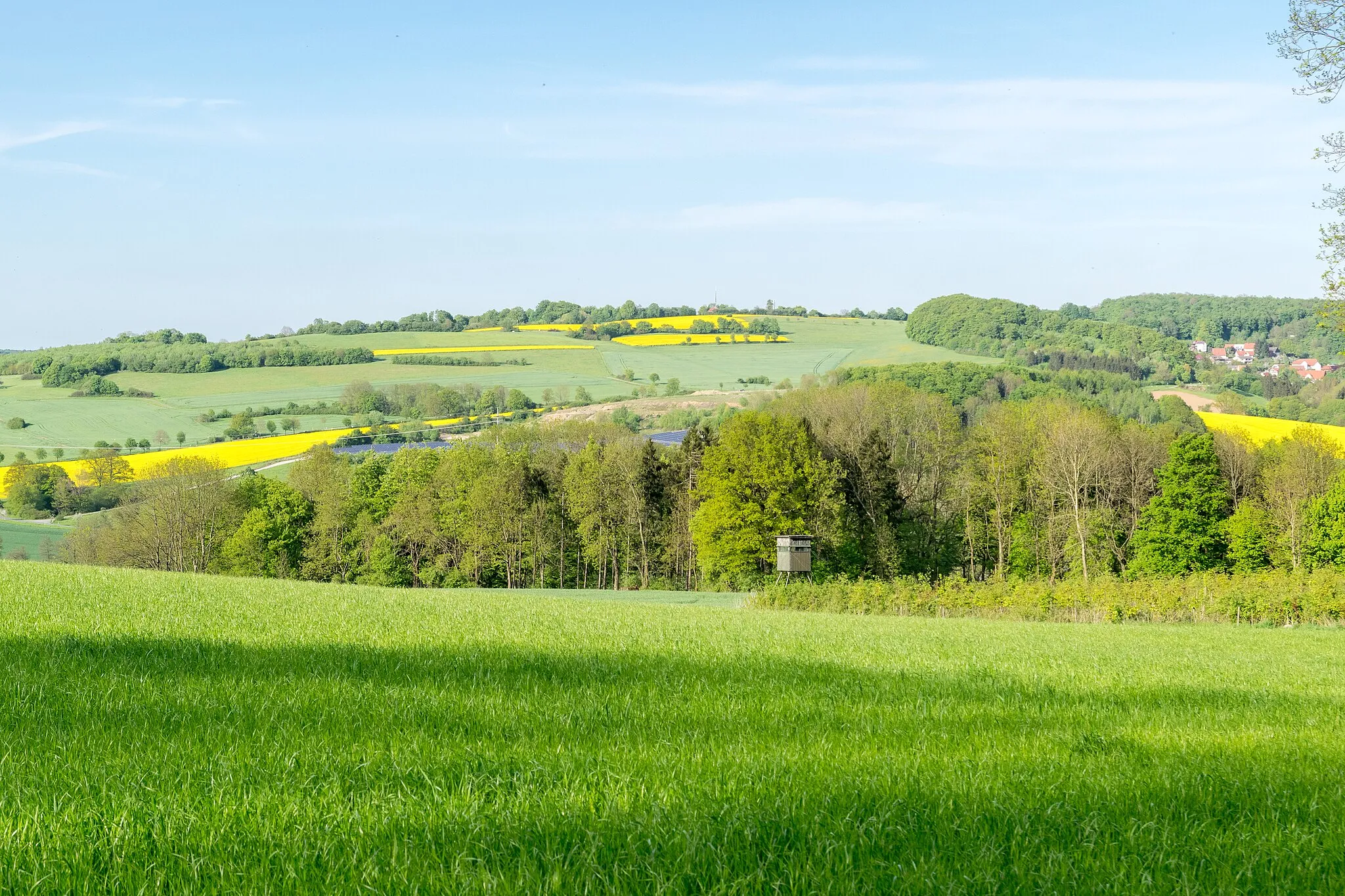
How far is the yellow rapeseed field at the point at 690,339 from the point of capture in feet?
607

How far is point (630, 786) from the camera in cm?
618

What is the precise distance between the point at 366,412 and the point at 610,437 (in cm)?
5737

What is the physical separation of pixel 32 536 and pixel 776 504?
69.7 metres

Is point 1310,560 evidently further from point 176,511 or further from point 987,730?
point 176,511

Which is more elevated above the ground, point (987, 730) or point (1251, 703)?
point (987, 730)

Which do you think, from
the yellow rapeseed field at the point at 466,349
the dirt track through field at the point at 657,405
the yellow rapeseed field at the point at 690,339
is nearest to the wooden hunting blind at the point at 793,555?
the dirt track through field at the point at 657,405

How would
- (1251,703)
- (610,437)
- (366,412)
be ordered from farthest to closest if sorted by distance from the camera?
(366,412) < (610,437) < (1251,703)

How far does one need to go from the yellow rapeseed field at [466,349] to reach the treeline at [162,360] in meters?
5.67

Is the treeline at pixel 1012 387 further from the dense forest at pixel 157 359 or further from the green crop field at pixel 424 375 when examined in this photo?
the dense forest at pixel 157 359

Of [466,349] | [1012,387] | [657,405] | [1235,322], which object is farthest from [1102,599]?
[1235,322]

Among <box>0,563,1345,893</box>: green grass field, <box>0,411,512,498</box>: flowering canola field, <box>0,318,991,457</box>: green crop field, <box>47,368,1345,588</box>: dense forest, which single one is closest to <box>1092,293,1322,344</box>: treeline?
<box>0,318,991,457</box>: green crop field

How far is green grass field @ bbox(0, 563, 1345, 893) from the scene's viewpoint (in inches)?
193

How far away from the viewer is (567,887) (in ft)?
15.1

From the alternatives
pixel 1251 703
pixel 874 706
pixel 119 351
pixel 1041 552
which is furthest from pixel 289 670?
pixel 119 351
